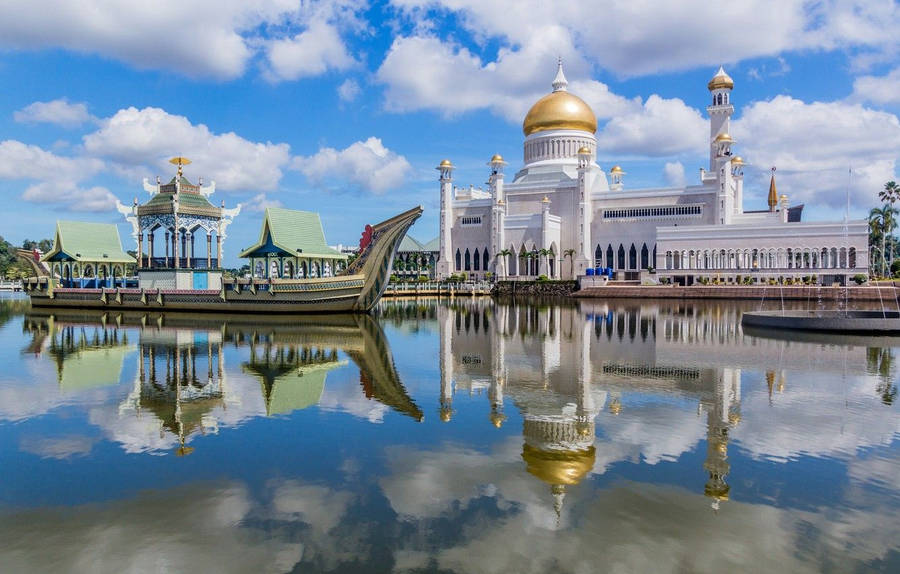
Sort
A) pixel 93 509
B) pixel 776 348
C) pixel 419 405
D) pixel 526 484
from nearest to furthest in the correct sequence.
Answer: pixel 93 509
pixel 526 484
pixel 419 405
pixel 776 348

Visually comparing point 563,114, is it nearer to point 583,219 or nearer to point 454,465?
point 583,219

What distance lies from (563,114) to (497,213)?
502 inches

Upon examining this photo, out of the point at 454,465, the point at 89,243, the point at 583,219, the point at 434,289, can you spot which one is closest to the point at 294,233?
the point at 89,243

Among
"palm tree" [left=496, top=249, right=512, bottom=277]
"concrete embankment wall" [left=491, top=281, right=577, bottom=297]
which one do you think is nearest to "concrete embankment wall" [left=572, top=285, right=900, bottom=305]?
"concrete embankment wall" [left=491, top=281, right=577, bottom=297]

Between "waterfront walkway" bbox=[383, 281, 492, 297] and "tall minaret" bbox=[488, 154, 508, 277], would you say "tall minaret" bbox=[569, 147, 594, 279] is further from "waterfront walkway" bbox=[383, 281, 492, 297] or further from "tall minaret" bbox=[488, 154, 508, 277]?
"waterfront walkway" bbox=[383, 281, 492, 297]

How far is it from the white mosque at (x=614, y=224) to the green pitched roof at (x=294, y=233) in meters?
30.1

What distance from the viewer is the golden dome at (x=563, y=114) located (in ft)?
228

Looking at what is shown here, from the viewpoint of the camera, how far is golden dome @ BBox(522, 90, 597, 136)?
6950 cm

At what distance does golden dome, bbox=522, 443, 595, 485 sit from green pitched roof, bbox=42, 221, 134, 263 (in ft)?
151

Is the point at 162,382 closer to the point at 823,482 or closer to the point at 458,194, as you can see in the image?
the point at 823,482

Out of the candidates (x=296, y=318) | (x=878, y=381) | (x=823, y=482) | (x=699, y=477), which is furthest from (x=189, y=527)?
(x=296, y=318)

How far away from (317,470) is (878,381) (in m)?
11.6

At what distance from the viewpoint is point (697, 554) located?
18.2ft

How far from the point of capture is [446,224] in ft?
234
